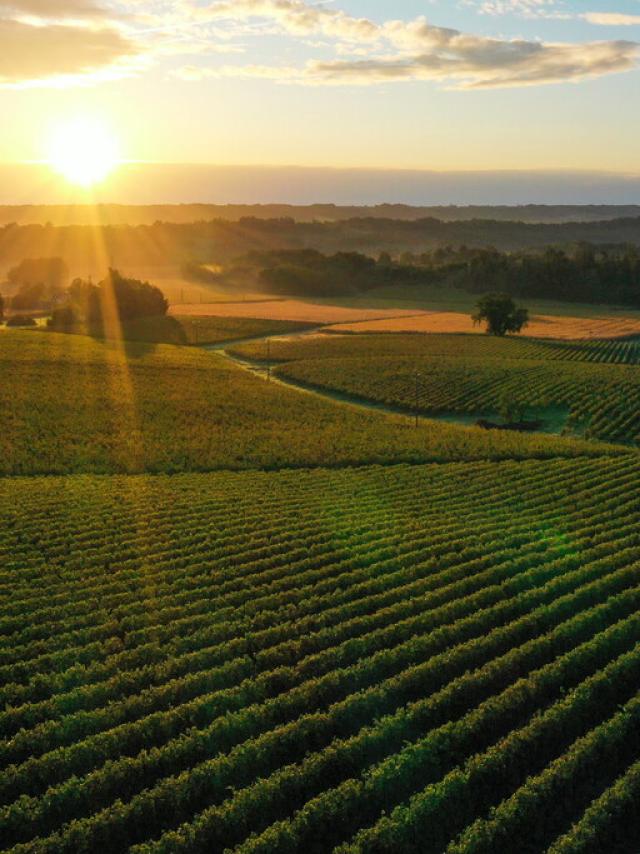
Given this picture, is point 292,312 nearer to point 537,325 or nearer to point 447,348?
point 537,325

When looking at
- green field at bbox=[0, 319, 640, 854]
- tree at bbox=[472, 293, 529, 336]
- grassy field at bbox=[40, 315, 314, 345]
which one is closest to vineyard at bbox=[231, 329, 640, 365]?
tree at bbox=[472, 293, 529, 336]

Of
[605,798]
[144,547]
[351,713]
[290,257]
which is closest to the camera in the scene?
[605,798]

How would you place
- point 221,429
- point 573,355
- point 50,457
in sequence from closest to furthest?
point 50,457
point 221,429
point 573,355

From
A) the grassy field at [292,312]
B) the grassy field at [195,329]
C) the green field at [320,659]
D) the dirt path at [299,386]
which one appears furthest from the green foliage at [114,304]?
the green field at [320,659]

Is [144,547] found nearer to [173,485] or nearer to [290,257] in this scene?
[173,485]

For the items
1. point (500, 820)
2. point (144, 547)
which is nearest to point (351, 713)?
point (500, 820)

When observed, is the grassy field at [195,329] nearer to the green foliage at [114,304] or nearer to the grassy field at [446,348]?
the green foliage at [114,304]
